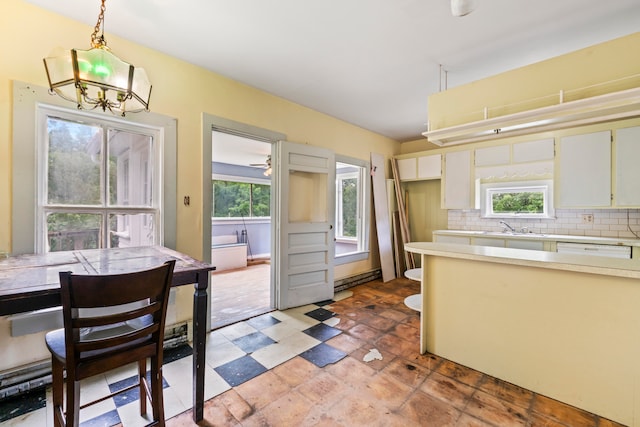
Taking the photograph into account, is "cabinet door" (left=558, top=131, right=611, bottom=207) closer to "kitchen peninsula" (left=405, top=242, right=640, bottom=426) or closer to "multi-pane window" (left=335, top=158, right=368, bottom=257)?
"kitchen peninsula" (left=405, top=242, right=640, bottom=426)

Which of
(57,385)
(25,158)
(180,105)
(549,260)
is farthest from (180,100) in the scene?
(549,260)

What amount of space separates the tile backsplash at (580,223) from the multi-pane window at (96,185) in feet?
15.7

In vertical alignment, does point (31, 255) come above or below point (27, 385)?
above

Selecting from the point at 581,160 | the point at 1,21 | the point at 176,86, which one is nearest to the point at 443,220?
the point at 581,160

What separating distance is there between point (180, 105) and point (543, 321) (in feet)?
11.5

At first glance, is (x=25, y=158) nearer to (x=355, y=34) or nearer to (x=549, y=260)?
(x=355, y=34)

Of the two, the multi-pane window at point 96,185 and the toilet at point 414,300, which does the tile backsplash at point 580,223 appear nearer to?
the toilet at point 414,300

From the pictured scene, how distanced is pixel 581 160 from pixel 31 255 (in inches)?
224

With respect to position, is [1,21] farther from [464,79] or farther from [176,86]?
[464,79]

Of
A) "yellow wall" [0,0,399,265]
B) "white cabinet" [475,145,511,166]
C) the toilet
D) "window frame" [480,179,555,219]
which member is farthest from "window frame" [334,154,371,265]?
"window frame" [480,179,555,219]

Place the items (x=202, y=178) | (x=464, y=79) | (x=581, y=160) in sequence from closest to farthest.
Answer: (x=202, y=178), (x=464, y=79), (x=581, y=160)

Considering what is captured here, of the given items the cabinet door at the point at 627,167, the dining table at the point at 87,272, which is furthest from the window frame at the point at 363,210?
the dining table at the point at 87,272

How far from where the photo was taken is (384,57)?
2492mm

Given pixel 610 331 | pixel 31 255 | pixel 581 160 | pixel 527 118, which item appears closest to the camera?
pixel 610 331
